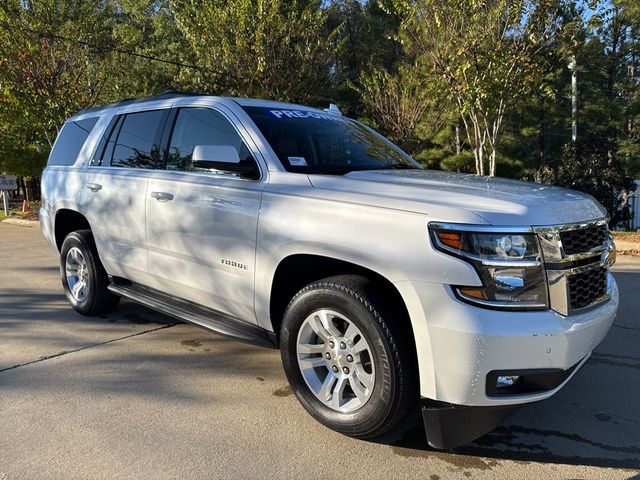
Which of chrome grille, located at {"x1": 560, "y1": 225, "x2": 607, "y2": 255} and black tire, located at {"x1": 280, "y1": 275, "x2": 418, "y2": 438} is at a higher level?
chrome grille, located at {"x1": 560, "y1": 225, "x2": 607, "y2": 255}

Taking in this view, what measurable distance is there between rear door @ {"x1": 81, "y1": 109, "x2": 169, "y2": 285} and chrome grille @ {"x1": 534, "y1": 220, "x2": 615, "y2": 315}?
2.95 metres

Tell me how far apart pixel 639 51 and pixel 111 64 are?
91.8 ft

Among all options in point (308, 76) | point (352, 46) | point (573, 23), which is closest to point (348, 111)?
point (352, 46)

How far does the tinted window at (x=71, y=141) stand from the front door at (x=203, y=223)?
165 centimetres

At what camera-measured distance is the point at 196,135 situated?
395 centimetres

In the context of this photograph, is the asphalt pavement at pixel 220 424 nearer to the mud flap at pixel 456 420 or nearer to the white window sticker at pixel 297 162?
the mud flap at pixel 456 420

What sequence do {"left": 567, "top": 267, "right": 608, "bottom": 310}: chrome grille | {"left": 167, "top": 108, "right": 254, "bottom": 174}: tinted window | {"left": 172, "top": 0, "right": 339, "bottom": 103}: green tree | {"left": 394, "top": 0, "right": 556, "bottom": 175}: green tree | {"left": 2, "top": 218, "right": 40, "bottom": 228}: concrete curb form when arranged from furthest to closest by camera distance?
{"left": 2, "top": 218, "right": 40, "bottom": 228}: concrete curb
{"left": 172, "top": 0, "right": 339, "bottom": 103}: green tree
{"left": 394, "top": 0, "right": 556, "bottom": 175}: green tree
{"left": 167, "top": 108, "right": 254, "bottom": 174}: tinted window
{"left": 567, "top": 267, "right": 608, "bottom": 310}: chrome grille

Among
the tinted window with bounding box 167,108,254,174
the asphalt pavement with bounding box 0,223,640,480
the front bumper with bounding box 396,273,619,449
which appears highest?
the tinted window with bounding box 167,108,254,174

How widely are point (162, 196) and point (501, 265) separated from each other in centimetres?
253

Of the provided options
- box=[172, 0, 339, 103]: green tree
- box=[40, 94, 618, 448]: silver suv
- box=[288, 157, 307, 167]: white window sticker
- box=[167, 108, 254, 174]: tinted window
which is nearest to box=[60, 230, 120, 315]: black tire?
box=[40, 94, 618, 448]: silver suv

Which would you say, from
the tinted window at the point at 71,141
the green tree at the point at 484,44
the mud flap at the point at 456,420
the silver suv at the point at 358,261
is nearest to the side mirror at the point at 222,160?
the silver suv at the point at 358,261

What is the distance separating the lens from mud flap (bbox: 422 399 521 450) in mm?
2525

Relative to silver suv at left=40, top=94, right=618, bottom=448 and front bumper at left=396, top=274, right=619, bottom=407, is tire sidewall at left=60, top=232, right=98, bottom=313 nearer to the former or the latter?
silver suv at left=40, top=94, right=618, bottom=448

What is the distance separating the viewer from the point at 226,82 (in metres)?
14.1
